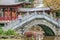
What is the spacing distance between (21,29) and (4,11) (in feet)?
34.5

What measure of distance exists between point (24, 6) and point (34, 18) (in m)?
13.6

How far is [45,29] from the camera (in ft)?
159

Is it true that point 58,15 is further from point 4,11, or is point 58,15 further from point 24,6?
point 4,11

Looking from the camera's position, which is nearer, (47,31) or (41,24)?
(41,24)

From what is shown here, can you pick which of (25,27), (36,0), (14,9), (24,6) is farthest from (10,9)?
(36,0)

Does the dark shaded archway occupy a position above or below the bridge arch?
below

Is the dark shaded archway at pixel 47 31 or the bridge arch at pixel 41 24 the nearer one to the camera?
the bridge arch at pixel 41 24

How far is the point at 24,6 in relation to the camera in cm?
5741

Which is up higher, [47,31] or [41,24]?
[41,24]

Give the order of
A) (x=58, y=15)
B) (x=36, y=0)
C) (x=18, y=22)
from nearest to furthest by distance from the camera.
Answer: (x=18, y=22) → (x=58, y=15) → (x=36, y=0)

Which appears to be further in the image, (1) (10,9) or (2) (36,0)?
(2) (36,0)

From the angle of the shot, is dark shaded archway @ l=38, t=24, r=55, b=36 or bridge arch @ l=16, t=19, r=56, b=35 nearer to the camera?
bridge arch @ l=16, t=19, r=56, b=35

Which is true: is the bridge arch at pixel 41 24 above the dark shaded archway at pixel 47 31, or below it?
above

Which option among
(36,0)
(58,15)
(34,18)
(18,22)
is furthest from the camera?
(36,0)
